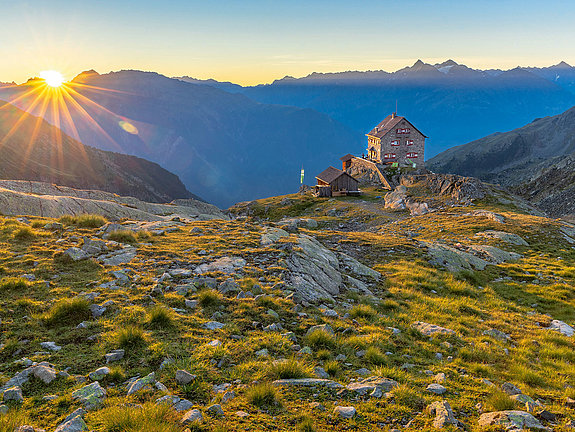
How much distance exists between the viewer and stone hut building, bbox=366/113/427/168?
90062mm

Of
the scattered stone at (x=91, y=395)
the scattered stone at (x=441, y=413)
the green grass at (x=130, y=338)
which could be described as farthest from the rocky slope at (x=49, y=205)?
the scattered stone at (x=441, y=413)

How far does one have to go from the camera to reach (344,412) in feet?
18.6

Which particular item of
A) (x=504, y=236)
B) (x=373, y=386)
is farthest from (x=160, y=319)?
(x=504, y=236)

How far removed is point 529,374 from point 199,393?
788cm

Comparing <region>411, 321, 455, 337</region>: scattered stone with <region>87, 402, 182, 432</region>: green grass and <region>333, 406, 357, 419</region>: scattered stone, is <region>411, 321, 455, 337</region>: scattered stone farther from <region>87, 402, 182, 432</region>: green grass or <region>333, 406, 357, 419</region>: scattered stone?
<region>87, 402, 182, 432</region>: green grass

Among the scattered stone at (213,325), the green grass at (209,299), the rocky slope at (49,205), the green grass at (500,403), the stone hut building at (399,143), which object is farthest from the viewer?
the stone hut building at (399,143)

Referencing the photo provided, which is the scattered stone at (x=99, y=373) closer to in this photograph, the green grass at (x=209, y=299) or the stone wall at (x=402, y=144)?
the green grass at (x=209, y=299)

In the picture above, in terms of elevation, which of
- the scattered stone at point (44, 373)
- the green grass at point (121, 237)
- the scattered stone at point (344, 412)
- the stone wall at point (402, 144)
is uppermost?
the stone wall at point (402, 144)

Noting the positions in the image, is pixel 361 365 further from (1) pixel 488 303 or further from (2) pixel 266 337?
(1) pixel 488 303

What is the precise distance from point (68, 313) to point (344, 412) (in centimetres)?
739

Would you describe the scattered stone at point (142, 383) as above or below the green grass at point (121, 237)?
below

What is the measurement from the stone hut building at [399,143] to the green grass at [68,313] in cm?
8780

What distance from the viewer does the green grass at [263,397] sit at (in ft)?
19.0

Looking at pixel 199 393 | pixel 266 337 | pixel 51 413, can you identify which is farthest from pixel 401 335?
pixel 51 413
